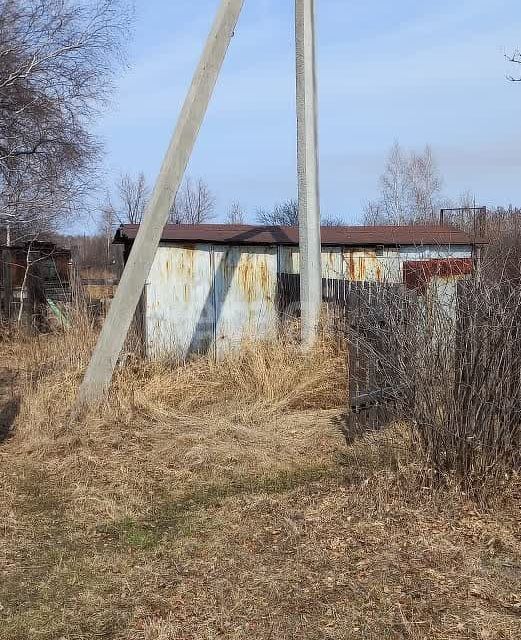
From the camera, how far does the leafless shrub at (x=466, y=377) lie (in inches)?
169

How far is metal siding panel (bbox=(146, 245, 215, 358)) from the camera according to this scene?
31.8 feet

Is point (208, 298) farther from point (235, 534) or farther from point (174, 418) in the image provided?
point (235, 534)

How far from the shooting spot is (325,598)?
11.2 feet

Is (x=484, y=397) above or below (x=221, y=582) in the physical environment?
above

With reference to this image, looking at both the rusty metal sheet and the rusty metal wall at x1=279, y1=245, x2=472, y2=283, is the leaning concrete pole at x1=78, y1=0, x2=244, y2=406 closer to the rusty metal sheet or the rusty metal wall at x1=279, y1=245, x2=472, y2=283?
the rusty metal sheet

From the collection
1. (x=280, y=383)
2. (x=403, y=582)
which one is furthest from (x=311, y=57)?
(x=403, y=582)

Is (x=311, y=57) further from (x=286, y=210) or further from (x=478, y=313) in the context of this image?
(x=286, y=210)

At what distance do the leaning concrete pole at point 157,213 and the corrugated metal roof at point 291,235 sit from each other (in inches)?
98.4

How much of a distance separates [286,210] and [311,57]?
23386 mm

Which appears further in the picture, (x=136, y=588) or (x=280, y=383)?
(x=280, y=383)

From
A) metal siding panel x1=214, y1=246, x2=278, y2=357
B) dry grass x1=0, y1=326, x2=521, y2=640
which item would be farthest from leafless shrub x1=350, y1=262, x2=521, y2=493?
metal siding panel x1=214, y1=246, x2=278, y2=357

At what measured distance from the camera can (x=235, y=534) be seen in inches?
168

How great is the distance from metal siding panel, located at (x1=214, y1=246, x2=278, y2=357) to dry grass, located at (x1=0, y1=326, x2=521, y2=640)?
3012 millimetres

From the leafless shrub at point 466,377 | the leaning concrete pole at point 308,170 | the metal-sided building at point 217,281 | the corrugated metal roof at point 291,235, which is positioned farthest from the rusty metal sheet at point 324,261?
the leafless shrub at point 466,377
